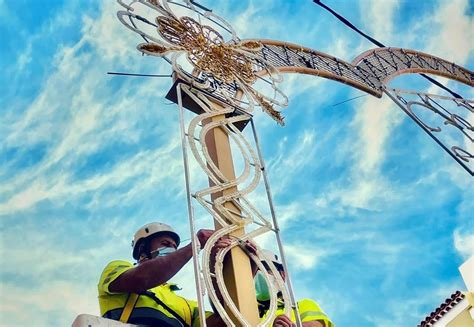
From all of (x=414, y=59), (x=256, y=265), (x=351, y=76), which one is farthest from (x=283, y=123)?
(x=414, y=59)

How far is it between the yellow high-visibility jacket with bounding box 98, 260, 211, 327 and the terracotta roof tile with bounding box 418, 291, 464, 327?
192 inches

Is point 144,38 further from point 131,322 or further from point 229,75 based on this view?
point 131,322

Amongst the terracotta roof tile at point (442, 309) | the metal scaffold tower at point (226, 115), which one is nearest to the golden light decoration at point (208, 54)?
the metal scaffold tower at point (226, 115)

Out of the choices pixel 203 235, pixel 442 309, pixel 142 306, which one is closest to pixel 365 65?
pixel 442 309

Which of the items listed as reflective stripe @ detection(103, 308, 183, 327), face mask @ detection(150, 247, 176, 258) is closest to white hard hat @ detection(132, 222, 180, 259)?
face mask @ detection(150, 247, 176, 258)

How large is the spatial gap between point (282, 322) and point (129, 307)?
132cm

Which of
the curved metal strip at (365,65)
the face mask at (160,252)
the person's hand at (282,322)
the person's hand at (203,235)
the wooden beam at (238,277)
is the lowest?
the person's hand at (282,322)

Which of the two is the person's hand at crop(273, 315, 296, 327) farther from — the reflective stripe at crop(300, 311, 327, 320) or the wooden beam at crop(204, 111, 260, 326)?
the reflective stripe at crop(300, 311, 327, 320)

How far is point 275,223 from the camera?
17.4ft

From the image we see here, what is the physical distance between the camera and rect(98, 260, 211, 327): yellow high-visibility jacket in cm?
514

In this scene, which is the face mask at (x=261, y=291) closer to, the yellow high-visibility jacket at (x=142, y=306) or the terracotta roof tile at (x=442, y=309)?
the yellow high-visibility jacket at (x=142, y=306)

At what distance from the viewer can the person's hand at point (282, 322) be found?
4641 mm

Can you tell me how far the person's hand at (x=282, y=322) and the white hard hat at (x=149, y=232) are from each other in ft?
Result: 5.61

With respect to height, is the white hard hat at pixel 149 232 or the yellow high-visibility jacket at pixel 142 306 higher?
the white hard hat at pixel 149 232
